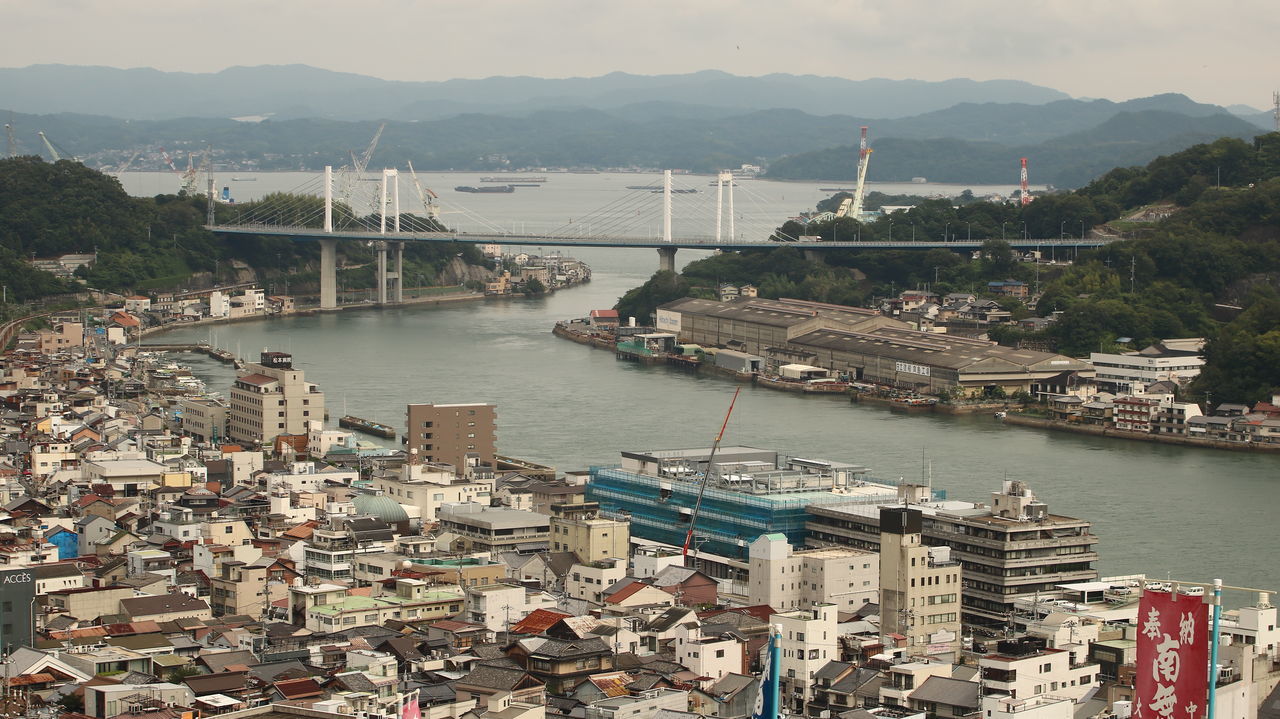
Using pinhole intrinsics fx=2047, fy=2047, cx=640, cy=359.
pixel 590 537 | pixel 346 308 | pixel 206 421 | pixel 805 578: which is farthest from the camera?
pixel 346 308

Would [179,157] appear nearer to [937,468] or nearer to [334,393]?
[334,393]

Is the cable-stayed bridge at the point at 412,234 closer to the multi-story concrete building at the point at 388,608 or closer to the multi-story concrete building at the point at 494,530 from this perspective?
the multi-story concrete building at the point at 494,530

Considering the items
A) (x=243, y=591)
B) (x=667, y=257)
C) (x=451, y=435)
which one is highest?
(x=667, y=257)

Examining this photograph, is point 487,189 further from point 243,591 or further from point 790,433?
point 243,591

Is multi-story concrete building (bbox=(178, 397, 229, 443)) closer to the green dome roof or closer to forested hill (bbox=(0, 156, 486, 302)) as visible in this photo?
the green dome roof

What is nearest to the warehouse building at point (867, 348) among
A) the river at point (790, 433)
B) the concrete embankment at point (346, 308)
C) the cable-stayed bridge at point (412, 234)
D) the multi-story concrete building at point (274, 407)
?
the river at point (790, 433)

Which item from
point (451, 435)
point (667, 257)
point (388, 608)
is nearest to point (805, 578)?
point (388, 608)
